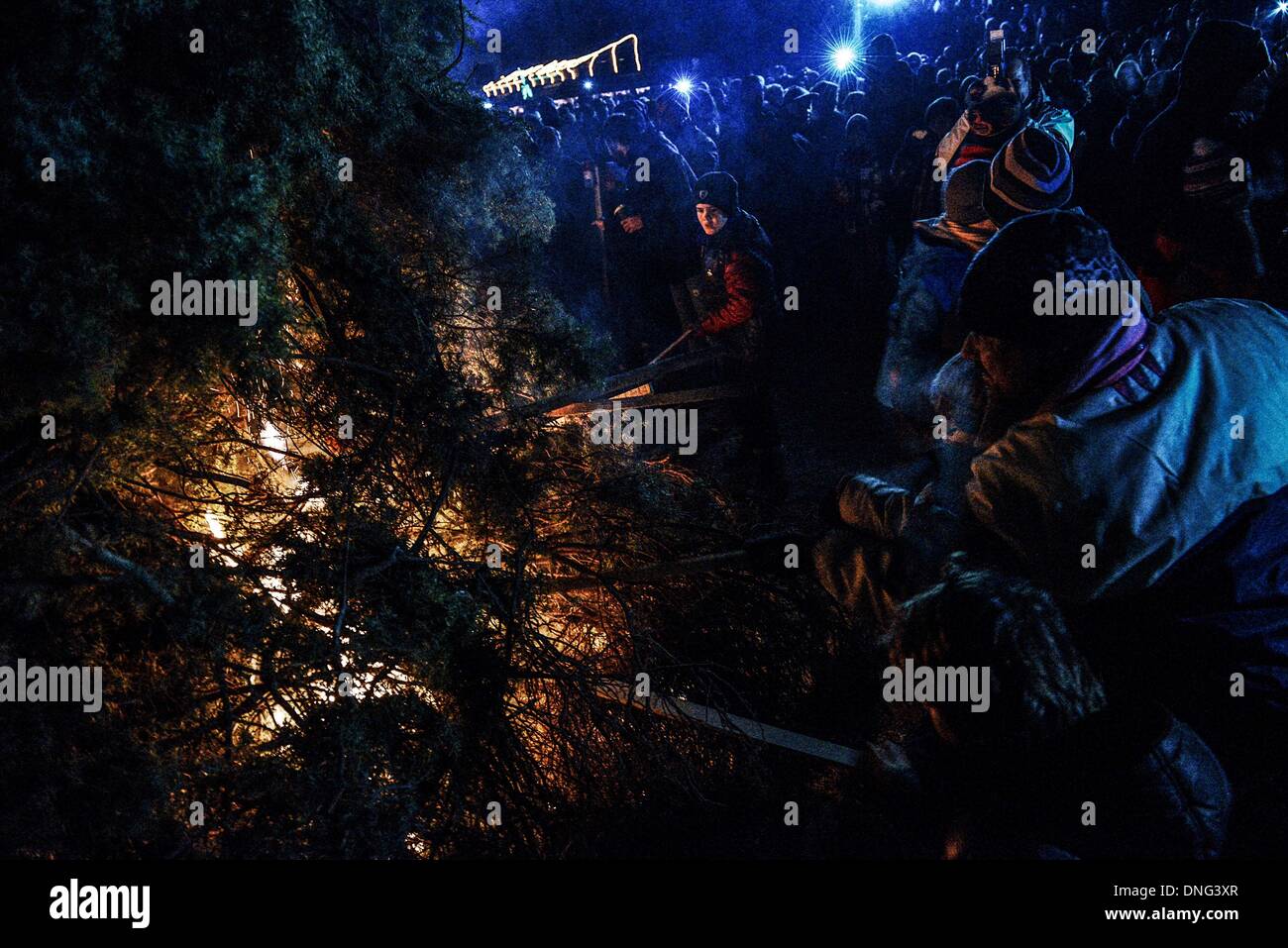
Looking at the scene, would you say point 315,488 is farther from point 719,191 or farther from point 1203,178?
point 1203,178

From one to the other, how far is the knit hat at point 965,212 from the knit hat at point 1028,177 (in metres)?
0.08

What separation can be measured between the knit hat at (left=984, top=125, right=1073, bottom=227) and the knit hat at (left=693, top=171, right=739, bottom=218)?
2319 millimetres

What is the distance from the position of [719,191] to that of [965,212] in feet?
7.67

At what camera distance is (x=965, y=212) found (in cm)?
538

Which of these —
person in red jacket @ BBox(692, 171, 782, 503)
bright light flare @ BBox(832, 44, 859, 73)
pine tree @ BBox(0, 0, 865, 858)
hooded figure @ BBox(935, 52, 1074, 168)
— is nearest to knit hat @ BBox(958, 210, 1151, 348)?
hooded figure @ BBox(935, 52, 1074, 168)

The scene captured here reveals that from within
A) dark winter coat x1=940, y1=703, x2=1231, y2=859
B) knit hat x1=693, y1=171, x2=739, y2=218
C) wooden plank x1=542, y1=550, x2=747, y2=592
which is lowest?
dark winter coat x1=940, y1=703, x2=1231, y2=859

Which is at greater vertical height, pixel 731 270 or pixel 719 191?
pixel 719 191

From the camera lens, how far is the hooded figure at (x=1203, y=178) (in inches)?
175

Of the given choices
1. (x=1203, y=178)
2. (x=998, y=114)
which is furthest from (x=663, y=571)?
(x=1203, y=178)

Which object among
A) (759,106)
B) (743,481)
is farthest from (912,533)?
(759,106)

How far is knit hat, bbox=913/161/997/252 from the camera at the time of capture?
529cm

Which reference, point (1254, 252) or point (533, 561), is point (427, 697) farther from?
point (1254, 252)

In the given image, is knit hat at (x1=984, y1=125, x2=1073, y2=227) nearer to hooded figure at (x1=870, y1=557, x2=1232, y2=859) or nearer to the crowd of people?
the crowd of people

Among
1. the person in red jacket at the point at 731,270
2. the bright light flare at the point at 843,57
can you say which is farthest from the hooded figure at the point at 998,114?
the person in red jacket at the point at 731,270
